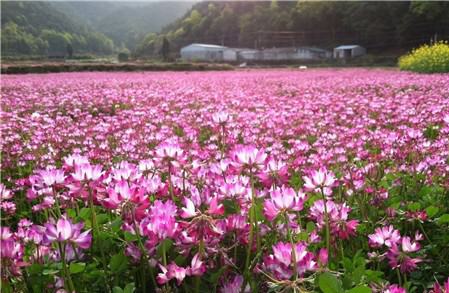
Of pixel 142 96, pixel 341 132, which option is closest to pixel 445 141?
pixel 341 132

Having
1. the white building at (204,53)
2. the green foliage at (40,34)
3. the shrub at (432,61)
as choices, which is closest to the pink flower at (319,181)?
the shrub at (432,61)

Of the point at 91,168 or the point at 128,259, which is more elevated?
the point at 91,168

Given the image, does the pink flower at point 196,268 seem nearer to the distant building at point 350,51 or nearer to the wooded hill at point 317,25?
the wooded hill at point 317,25

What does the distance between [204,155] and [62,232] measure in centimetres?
192

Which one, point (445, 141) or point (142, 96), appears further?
point (142, 96)

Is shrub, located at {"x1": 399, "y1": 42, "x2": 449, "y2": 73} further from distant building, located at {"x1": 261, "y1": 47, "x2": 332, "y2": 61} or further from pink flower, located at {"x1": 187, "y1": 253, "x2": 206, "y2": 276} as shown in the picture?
distant building, located at {"x1": 261, "y1": 47, "x2": 332, "y2": 61}

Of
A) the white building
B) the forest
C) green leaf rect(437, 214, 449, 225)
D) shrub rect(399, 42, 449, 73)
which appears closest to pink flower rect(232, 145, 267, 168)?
green leaf rect(437, 214, 449, 225)

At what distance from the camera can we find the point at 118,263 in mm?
1517

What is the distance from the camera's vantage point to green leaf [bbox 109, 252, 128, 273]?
4.96 ft

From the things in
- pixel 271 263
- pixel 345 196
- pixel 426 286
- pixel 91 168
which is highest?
pixel 91 168

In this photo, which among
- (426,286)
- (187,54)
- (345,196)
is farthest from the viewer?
(187,54)

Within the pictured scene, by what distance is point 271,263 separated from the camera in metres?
1.34

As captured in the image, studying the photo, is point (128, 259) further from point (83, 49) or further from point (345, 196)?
point (83, 49)

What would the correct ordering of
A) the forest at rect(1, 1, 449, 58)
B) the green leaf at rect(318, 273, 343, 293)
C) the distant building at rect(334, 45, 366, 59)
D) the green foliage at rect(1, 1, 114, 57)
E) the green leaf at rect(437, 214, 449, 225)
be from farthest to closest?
the green foliage at rect(1, 1, 114, 57), the distant building at rect(334, 45, 366, 59), the forest at rect(1, 1, 449, 58), the green leaf at rect(437, 214, 449, 225), the green leaf at rect(318, 273, 343, 293)
